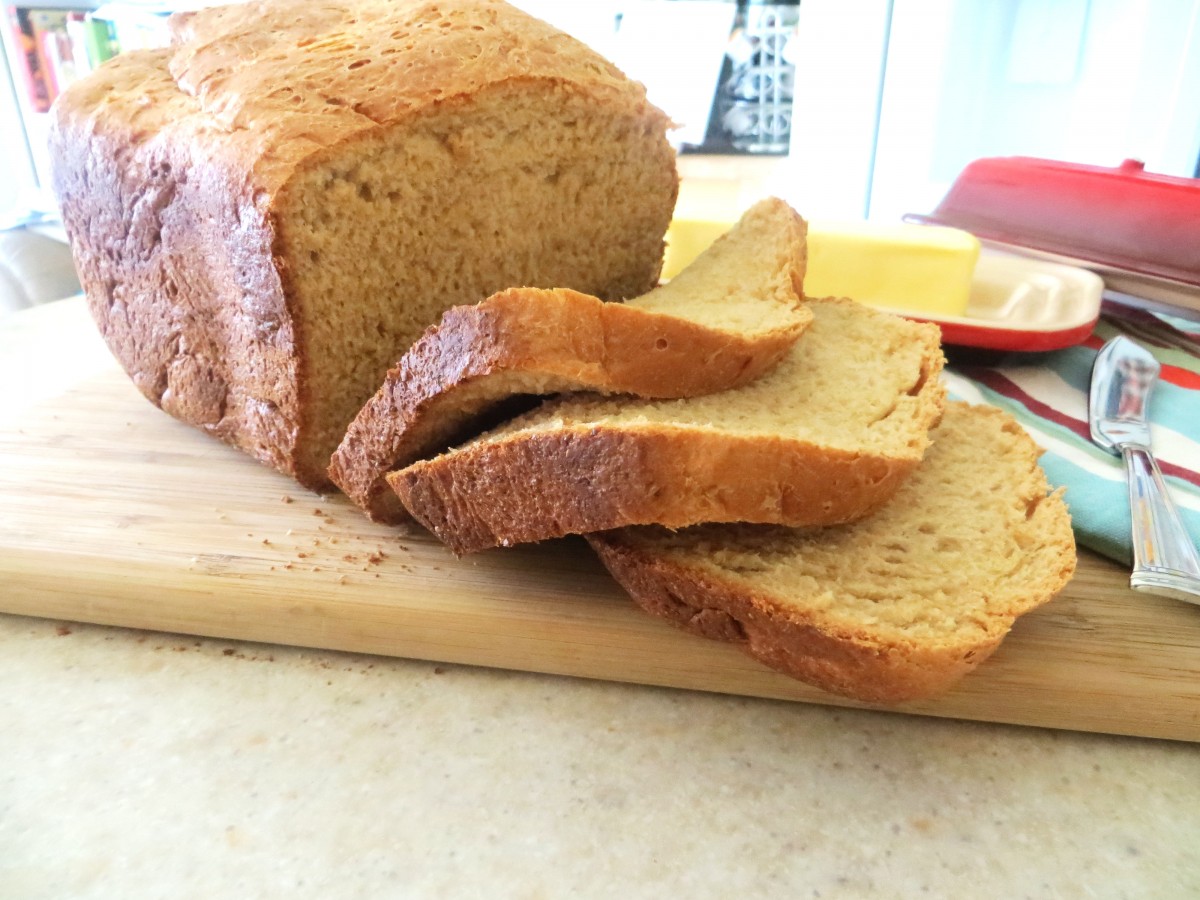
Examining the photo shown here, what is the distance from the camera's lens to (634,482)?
1.21 meters

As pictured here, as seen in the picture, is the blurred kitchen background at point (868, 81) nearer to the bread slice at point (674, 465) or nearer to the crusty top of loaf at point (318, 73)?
the crusty top of loaf at point (318, 73)

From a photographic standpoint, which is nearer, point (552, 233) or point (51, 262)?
point (552, 233)

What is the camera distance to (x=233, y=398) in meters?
1.83

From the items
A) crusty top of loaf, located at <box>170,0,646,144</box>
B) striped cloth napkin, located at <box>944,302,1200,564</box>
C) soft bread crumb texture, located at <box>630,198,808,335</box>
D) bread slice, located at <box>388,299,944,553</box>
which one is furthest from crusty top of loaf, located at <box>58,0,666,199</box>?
striped cloth napkin, located at <box>944,302,1200,564</box>

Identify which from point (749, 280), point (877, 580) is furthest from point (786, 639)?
point (749, 280)

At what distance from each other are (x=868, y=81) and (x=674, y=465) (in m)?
4.16

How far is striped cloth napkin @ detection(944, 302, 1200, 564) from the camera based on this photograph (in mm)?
1575

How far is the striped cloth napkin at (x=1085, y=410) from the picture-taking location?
1.58 m

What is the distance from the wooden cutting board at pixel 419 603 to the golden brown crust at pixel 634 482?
15 cm

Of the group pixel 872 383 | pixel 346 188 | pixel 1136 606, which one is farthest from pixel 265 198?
pixel 1136 606

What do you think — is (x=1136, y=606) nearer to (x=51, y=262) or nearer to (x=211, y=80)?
(x=211, y=80)

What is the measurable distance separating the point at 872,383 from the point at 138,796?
4.71 ft

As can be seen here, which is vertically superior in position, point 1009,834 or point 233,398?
point 233,398

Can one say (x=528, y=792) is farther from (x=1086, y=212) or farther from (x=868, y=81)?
(x=868, y=81)
